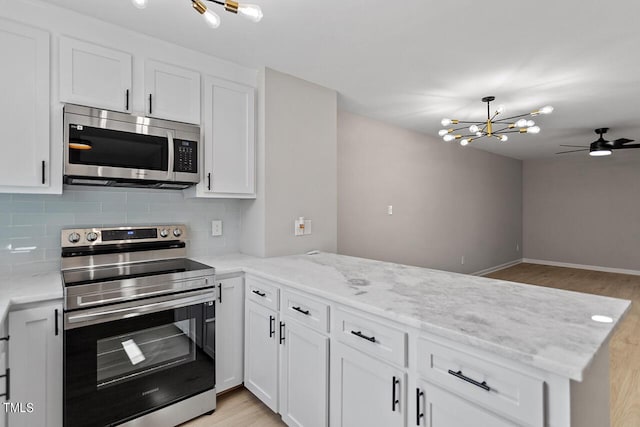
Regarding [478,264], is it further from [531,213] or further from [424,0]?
[424,0]

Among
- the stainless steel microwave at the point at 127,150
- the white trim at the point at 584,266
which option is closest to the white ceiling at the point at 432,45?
the stainless steel microwave at the point at 127,150

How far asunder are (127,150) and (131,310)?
0.99 meters

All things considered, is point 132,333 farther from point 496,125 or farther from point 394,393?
point 496,125

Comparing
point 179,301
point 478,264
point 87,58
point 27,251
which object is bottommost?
point 478,264

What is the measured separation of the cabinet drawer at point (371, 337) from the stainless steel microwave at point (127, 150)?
4.93 feet

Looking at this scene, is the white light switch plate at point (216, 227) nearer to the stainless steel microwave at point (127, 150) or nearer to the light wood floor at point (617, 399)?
the stainless steel microwave at point (127, 150)

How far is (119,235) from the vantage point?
89.0 inches

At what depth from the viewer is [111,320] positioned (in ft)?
5.72

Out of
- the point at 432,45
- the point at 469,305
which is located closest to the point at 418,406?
the point at 469,305

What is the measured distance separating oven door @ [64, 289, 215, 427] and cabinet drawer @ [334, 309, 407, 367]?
3.25ft

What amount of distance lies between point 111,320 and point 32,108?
124 cm

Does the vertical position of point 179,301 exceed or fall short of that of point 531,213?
it falls short

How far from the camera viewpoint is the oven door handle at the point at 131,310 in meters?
1.64

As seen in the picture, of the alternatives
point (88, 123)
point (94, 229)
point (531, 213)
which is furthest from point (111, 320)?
point (531, 213)
